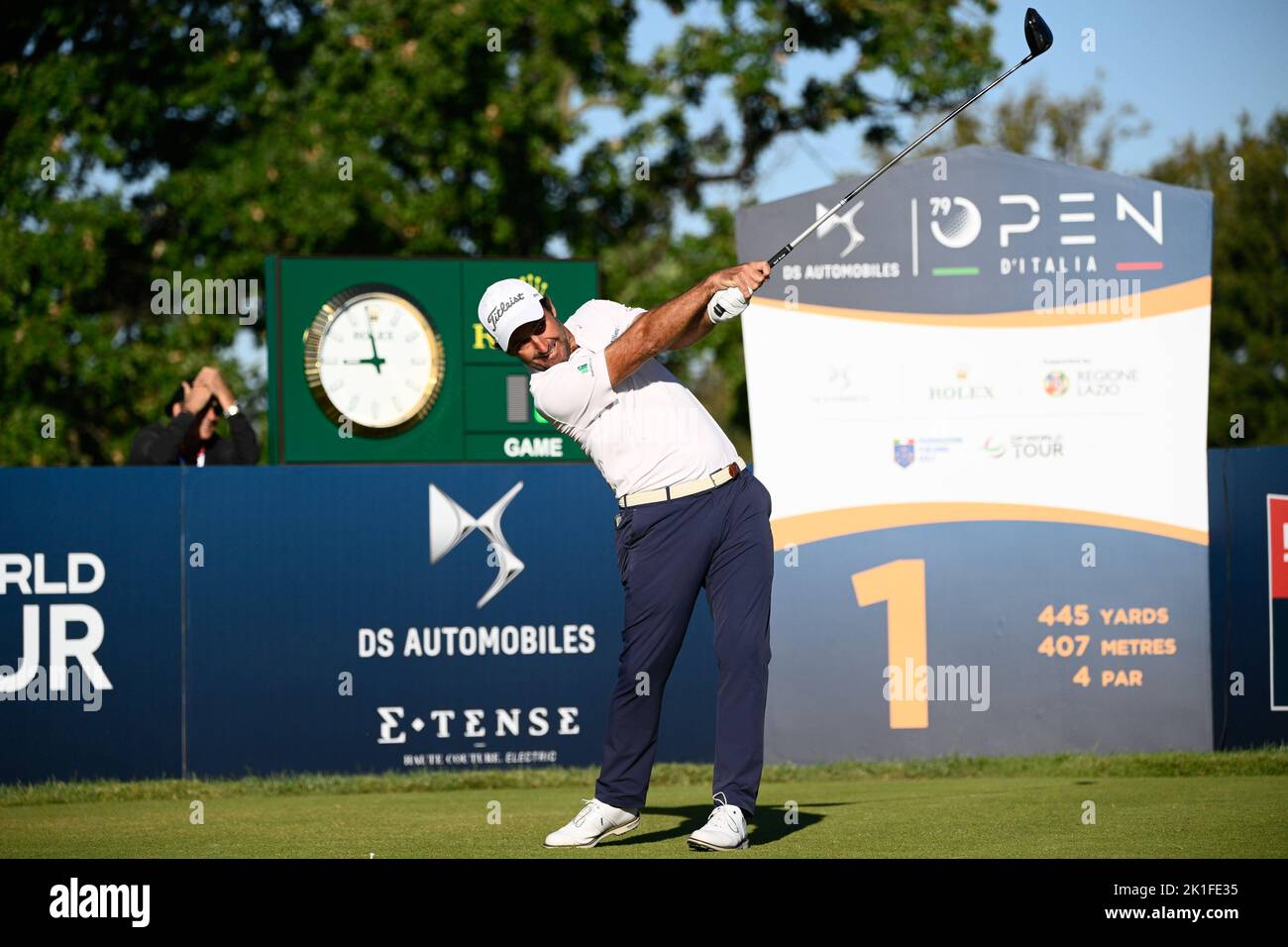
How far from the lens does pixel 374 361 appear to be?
33.0 ft

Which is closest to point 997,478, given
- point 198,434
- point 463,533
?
point 463,533

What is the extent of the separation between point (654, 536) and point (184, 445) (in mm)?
4929

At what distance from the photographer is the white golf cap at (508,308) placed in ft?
19.8

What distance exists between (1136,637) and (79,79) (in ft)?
56.2

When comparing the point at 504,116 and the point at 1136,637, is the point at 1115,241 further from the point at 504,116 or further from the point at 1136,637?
the point at 504,116

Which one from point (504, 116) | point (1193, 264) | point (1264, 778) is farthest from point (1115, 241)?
point (504, 116)

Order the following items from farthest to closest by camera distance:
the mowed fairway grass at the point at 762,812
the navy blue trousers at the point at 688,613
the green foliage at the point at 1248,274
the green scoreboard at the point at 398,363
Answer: the green foliage at the point at 1248,274 < the green scoreboard at the point at 398,363 < the navy blue trousers at the point at 688,613 < the mowed fairway grass at the point at 762,812

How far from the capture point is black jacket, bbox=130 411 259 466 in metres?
9.84

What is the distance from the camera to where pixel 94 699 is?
8.98 metres

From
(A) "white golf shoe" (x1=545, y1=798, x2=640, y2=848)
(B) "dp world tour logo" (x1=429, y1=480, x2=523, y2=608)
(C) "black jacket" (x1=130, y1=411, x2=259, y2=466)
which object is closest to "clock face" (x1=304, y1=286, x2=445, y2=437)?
(C) "black jacket" (x1=130, y1=411, x2=259, y2=466)

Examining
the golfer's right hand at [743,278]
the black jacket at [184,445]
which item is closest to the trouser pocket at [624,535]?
the golfer's right hand at [743,278]

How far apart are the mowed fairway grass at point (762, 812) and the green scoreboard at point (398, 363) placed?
201 centimetres

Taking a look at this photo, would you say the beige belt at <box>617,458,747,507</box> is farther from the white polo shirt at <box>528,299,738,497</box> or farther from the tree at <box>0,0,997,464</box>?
the tree at <box>0,0,997,464</box>

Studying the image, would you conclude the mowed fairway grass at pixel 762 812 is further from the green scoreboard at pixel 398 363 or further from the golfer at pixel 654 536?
the green scoreboard at pixel 398 363
